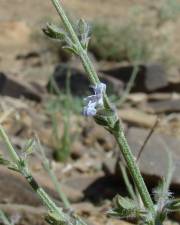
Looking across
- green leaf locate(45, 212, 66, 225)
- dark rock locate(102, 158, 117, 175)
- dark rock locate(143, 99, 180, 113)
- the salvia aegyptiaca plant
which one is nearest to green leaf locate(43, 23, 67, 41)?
the salvia aegyptiaca plant

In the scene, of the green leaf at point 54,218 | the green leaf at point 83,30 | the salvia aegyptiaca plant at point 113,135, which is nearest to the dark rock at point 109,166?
the salvia aegyptiaca plant at point 113,135

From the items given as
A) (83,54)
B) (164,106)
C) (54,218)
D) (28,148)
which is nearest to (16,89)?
(164,106)

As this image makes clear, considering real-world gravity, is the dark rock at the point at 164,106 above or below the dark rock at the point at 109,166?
above

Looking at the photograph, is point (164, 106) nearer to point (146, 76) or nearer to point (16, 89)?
point (146, 76)

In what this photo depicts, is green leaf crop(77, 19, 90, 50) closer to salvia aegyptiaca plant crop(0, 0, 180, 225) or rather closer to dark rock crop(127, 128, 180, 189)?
salvia aegyptiaca plant crop(0, 0, 180, 225)

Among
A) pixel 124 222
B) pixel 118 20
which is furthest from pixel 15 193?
pixel 118 20

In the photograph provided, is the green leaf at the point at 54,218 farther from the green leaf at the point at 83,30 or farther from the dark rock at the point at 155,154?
the dark rock at the point at 155,154

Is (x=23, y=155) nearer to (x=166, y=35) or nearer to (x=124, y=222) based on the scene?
(x=124, y=222)
